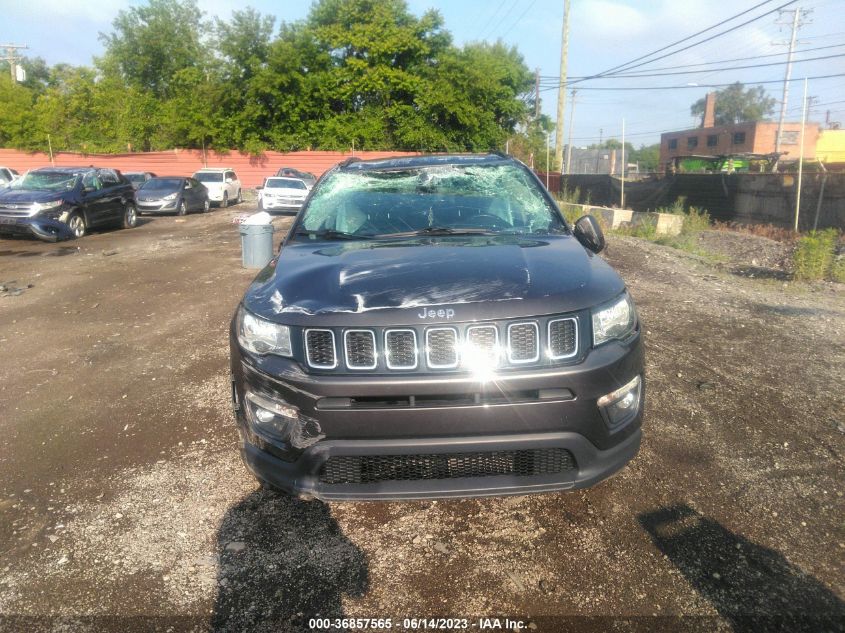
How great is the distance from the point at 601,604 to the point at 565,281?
132 cm

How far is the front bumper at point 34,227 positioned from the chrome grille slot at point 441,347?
14.0m

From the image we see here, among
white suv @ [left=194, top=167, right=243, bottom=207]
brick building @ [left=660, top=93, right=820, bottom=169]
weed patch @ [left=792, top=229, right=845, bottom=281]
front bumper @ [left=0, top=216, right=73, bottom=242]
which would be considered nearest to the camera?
weed patch @ [left=792, top=229, right=845, bottom=281]

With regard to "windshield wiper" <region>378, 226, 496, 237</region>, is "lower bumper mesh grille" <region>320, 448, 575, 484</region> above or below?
below

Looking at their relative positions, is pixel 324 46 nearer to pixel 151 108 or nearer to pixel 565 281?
pixel 151 108

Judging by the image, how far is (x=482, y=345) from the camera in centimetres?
246

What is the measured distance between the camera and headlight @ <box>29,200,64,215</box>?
527 inches

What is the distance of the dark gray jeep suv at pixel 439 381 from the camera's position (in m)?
2.41

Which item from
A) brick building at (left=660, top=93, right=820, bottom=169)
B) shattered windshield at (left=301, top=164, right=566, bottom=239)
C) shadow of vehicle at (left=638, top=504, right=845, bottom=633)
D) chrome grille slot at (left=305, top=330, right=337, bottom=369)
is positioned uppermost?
brick building at (left=660, top=93, right=820, bottom=169)

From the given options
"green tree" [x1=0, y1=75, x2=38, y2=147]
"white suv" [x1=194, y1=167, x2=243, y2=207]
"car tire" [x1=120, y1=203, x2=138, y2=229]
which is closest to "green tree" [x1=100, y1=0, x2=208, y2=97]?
"green tree" [x1=0, y1=75, x2=38, y2=147]

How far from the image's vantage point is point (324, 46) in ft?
133

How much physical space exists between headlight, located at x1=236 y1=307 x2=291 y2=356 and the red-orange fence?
36.9 m

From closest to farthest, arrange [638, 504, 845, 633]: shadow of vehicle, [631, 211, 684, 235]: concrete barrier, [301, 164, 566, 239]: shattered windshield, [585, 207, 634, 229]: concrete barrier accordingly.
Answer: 1. [638, 504, 845, 633]: shadow of vehicle
2. [301, 164, 566, 239]: shattered windshield
3. [631, 211, 684, 235]: concrete barrier
4. [585, 207, 634, 229]: concrete barrier

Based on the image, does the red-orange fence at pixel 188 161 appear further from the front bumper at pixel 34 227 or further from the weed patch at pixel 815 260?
the weed patch at pixel 815 260

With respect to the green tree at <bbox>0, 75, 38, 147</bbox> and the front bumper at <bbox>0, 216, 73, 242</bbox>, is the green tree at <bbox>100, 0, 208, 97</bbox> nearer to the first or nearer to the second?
the green tree at <bbox>0, 75, 38, 147</bbox>
